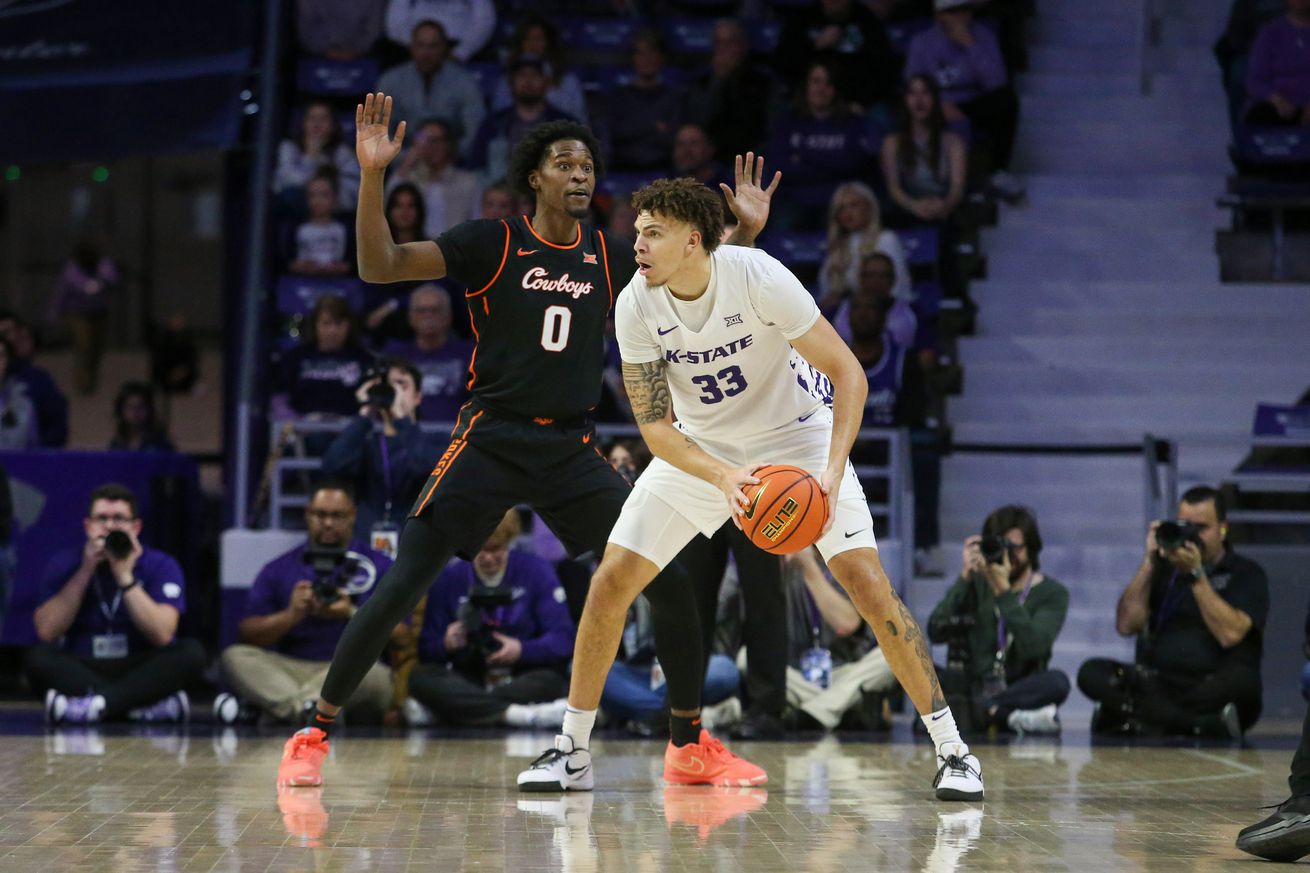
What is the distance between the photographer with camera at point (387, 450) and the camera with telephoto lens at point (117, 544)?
101cm

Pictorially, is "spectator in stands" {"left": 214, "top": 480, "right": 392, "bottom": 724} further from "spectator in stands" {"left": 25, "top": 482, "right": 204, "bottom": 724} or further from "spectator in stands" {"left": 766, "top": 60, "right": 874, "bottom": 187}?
"spectator in stands" {"left": 766, "top": 60, "right": 874, "bottom": 187}

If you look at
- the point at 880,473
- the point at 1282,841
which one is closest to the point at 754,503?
the point at 1282,841

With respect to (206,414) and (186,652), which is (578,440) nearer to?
(186,652)

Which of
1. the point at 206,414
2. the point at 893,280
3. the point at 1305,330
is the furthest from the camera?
the point at 206,414

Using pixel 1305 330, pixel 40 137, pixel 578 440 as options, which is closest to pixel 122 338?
pixel 40 137

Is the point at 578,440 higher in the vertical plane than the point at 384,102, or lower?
lower

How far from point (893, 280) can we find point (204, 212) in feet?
37.8

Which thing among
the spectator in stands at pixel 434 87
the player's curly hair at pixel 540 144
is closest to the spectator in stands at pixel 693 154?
the spectator in stands at pixel 434 87

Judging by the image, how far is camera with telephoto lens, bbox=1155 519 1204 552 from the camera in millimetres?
8430

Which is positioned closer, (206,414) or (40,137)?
(40,137)

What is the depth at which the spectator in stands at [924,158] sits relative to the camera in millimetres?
11992

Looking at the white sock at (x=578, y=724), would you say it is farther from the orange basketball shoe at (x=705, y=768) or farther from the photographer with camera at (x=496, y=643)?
the photographer with camera at (x=496, y=643)

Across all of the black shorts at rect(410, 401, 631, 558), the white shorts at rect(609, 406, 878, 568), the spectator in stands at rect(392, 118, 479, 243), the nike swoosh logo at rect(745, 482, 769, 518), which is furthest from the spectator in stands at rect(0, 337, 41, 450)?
the nike swoosh logo at rect(745, 482, 769, 518)

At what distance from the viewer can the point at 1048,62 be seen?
13.8 meters
